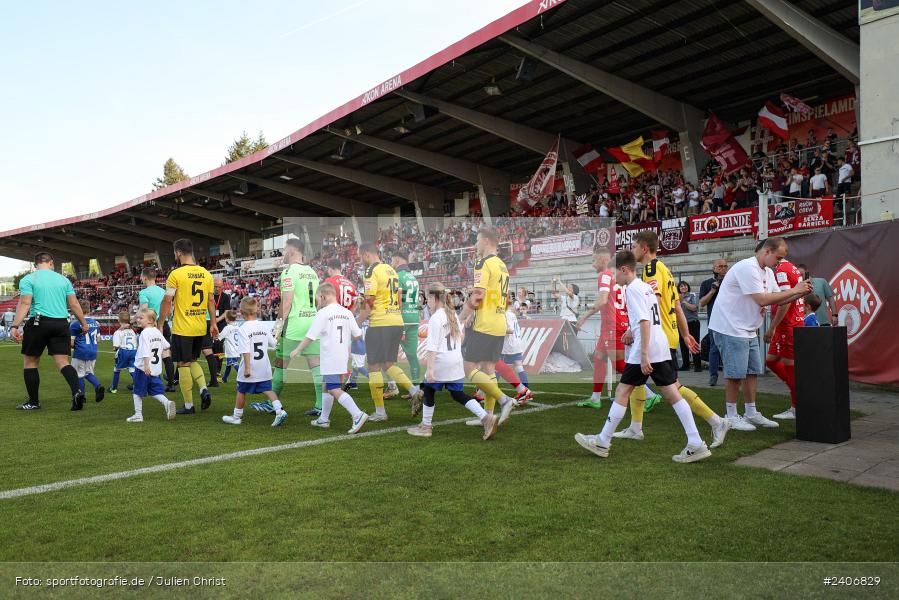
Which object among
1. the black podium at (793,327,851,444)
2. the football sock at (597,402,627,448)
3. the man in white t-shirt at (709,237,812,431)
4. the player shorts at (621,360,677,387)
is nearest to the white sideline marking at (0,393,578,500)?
the football sock at (597,402,627,448)

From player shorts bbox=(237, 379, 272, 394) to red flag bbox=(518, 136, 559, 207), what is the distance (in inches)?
779

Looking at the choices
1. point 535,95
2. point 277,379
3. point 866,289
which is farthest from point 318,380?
point 535,95

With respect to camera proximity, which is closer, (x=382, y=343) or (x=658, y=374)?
(x=658, y=374)

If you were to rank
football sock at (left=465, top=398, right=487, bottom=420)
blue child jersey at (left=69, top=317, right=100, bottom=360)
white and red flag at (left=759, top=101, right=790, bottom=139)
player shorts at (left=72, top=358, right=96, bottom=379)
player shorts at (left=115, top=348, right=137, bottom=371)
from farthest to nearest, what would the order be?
white and red flag at (left=759, top=101, right=790, bottom=139) → player shorts at (left=115, top=348, right=137, bottom=371) → player shorts at (left=72, top=358, right=96, bottom=379) → blue child jersey at (left=69, top=317, right=100, bottom=360) → football sock at (left=465, top=398, right=487, bottom=420)

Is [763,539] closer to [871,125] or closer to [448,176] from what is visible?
[871,125]

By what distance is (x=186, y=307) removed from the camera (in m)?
8.01

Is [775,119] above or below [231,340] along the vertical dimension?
above

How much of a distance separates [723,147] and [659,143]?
2.44 metres

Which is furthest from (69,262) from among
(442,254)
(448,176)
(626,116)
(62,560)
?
(62,560)

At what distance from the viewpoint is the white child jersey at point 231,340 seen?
11.7 metres

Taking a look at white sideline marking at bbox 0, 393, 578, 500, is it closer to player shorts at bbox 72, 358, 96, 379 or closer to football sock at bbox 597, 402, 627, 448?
football sock at bbox 597, 402, 627, 448

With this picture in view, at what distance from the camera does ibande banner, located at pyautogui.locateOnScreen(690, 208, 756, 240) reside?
17125mm

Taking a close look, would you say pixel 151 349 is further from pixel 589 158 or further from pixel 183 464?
pixel 589 158

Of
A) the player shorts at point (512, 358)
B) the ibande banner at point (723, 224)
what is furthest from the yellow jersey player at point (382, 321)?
the ibande banner at point (723, 224)
